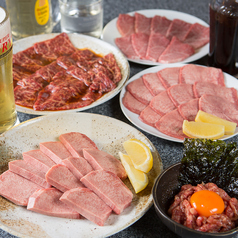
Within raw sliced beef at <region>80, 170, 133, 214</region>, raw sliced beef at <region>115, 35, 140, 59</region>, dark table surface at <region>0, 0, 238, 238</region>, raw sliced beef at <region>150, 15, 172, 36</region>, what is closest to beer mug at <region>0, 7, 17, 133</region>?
dark table surface at <region>0, 0, 238, 238</region>

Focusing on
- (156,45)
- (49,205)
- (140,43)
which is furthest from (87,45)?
(49,205)

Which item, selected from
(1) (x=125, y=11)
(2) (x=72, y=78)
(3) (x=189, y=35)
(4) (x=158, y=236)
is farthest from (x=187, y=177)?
(1) (x=125, y=11)

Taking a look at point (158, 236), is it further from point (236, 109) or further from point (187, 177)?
point (236, 109)

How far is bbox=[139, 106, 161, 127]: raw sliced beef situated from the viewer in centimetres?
176

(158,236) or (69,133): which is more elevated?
(69,133)

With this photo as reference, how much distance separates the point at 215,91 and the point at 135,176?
0.85 m

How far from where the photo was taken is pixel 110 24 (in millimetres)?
2645

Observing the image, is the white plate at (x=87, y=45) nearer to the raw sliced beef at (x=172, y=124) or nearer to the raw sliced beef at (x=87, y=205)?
the raw sliced beef at (x=172, y=124)

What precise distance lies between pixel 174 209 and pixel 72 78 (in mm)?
1172

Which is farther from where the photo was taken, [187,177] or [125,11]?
[125,11]

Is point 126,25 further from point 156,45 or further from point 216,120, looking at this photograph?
point 216,120

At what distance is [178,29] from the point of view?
8.54 feet

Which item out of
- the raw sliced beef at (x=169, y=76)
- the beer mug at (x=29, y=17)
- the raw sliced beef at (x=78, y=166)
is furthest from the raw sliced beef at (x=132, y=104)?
the beer mug at (x=29, y=17)

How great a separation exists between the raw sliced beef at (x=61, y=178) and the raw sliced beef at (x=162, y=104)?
70 cm
